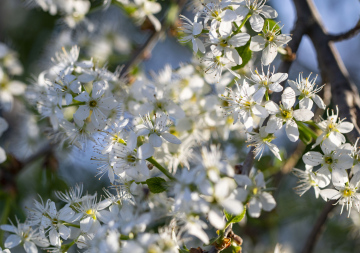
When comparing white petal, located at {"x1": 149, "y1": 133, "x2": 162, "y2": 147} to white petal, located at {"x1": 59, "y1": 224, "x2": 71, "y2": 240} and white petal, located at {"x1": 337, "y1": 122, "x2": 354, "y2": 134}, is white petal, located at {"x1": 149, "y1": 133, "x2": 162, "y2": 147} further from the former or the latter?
white petal, located at {"x1": 337, "y1": 122, "x2": 354, "y2": 134}

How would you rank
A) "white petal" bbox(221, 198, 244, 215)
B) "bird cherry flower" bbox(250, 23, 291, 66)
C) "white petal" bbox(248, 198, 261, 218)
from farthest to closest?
1. "bird cherry flower" bbox(250, 23, 291, 66)
2. "white petal" bbox(248, 198, 261, 218)
3. "white petal" bbox(221, 198, 244, 215)

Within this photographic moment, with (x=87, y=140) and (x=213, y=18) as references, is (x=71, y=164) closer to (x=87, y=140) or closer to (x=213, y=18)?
(x=87, y=140)

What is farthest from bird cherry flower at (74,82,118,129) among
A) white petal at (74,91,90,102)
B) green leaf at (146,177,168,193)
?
green leaf at (146,177,168,193)

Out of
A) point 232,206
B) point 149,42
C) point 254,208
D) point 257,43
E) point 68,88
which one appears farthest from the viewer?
point 149,42

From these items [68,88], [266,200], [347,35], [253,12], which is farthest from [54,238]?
[347,35]

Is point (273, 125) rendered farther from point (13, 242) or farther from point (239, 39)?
point (13, 242)

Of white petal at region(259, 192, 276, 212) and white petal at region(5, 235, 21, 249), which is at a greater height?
white petal at region(259, 192, 276, 212)
